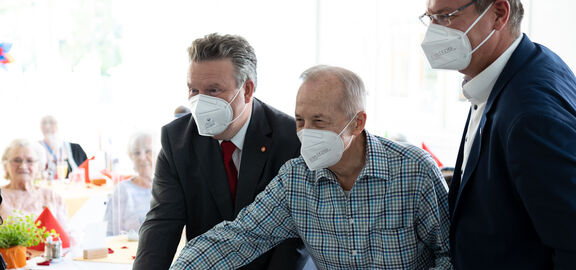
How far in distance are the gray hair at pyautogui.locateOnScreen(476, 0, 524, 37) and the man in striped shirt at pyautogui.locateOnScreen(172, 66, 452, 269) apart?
42cm

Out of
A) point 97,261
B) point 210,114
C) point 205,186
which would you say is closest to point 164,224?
point 205,186

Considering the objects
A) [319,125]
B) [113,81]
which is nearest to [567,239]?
[319,125]

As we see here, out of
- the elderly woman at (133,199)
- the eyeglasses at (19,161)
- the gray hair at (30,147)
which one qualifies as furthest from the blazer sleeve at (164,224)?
the gray hair at (30,147)

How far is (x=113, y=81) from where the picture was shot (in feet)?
18.7

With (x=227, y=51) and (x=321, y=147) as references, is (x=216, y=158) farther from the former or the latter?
(x=321, y=147)

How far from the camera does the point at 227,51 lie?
2152mm

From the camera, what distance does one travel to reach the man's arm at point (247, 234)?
6.51ft

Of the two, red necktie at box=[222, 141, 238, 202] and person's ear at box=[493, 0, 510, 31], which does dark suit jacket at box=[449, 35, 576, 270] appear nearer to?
person's ear at box=[493, 0, 510, 31]

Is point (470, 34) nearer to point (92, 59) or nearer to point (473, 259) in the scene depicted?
point (473, 259)

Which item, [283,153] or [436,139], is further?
[436,139]

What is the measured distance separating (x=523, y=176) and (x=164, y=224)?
1.22m

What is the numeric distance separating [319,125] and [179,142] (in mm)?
581

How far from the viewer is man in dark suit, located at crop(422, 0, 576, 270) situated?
4.33ft

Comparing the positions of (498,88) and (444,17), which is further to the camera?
(444,17)
